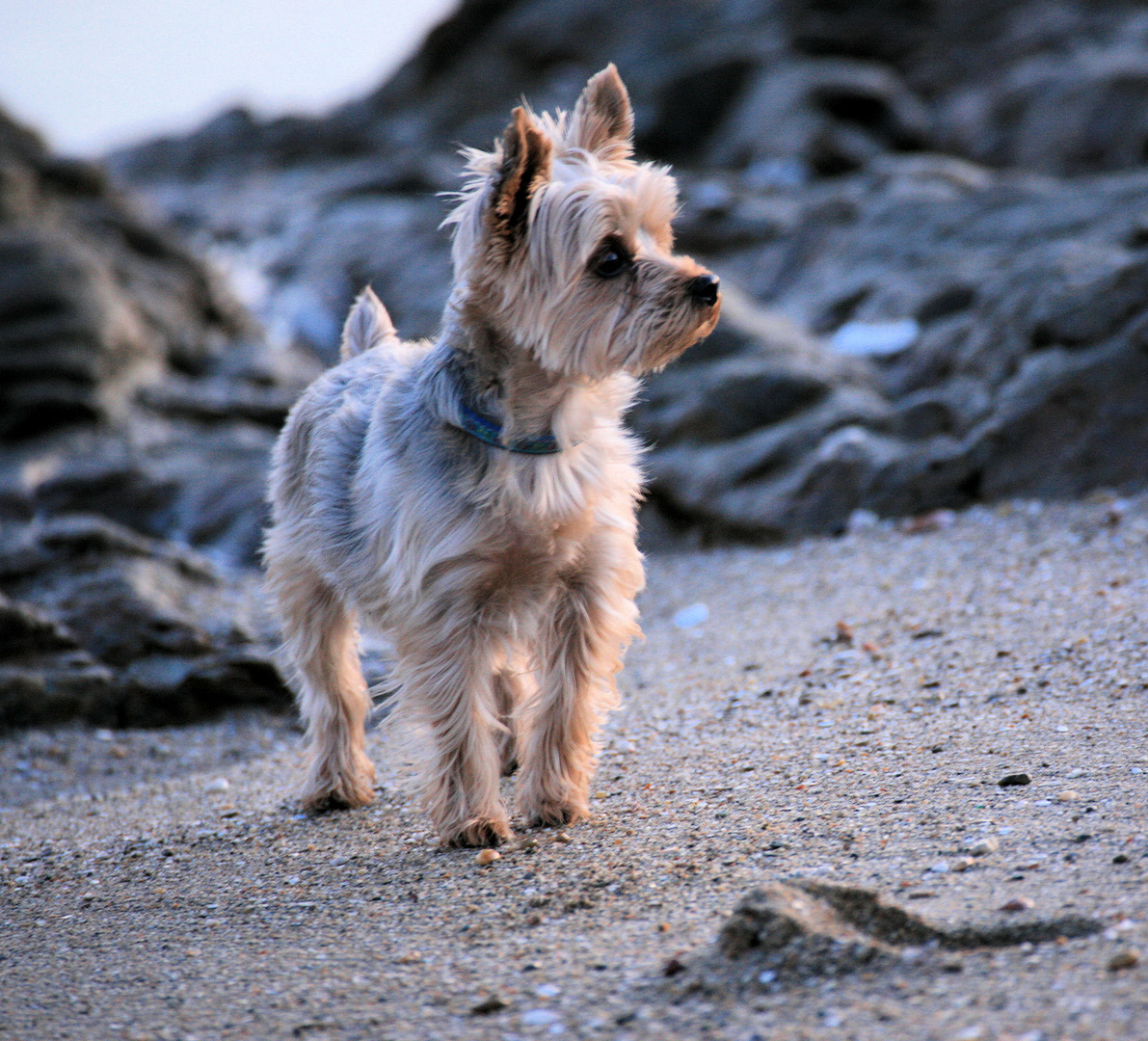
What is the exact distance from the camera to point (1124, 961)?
10.1 feet

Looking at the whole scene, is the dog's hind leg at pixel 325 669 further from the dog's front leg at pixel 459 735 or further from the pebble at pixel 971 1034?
the pebble at pixel 971 1034

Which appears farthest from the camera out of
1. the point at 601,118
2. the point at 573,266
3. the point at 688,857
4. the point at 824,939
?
the point at 601,118

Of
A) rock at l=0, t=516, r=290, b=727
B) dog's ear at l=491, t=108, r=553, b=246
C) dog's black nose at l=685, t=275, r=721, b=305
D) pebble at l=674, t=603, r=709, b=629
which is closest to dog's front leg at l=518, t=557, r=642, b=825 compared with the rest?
dog's black nose at l=685, t=275, r=721, b=305

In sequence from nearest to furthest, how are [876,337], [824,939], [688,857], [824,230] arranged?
1. [824,939]
2. [688,857]
3. [876,337]
4. [824,230]

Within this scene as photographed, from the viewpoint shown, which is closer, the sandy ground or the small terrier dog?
the sandy ground

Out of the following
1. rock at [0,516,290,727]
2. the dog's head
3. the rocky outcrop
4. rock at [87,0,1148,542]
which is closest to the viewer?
the dog's head

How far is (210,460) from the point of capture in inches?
518

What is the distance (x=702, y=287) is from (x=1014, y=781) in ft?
7.35

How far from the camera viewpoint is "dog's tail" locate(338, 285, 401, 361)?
6.57 m

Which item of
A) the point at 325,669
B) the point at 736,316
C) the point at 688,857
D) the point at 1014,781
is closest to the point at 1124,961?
the point at 1014,781

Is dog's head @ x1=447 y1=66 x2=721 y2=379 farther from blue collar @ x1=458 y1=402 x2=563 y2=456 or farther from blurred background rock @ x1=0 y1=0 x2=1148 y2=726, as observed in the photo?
blurred background rock @ x1=0 y1=0 x2=1148 y2=726

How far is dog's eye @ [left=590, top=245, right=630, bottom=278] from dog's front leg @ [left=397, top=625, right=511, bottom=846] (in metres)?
1.51

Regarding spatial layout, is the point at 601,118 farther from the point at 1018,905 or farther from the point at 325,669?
the point at 1018,905

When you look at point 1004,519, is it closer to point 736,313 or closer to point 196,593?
point 736,313
